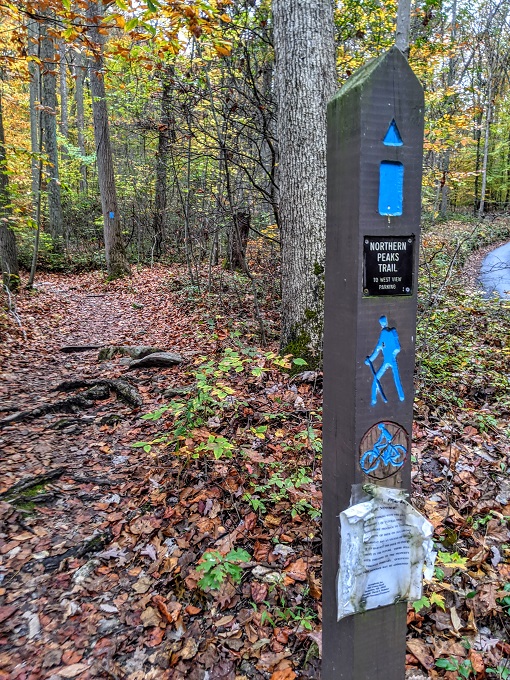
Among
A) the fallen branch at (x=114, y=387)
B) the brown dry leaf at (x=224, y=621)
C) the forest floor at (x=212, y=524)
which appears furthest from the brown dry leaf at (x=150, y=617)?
the fallen branch at (x=114, y=387)

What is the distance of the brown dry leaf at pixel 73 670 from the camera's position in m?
2.30

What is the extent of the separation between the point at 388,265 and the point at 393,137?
1.33 ft

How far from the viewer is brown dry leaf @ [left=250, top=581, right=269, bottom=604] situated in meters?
2.69

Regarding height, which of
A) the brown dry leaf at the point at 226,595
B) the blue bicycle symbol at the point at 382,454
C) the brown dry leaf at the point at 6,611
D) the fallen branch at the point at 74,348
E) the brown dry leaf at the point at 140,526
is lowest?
the brown dry leaf at the point at 6,611

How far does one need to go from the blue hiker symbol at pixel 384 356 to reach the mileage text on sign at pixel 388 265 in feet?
0.36

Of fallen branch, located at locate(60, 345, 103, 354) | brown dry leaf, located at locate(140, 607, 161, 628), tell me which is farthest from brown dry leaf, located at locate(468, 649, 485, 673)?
fallen branch, located at locate(60, 345, 103, 354)

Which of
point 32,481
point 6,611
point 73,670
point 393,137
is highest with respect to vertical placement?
point 393,137

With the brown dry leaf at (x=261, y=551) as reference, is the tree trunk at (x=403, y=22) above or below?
above

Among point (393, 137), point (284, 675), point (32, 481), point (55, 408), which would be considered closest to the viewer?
point (393, 137)

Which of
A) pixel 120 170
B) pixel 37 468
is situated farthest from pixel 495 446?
pixel 120 170

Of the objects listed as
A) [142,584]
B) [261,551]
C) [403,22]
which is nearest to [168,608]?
[142,584]

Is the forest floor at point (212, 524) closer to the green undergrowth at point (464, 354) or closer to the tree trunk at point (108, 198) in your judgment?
the green undergrowth at point (464, 354)

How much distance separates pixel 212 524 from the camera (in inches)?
125

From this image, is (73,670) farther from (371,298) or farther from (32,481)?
(371,298)
